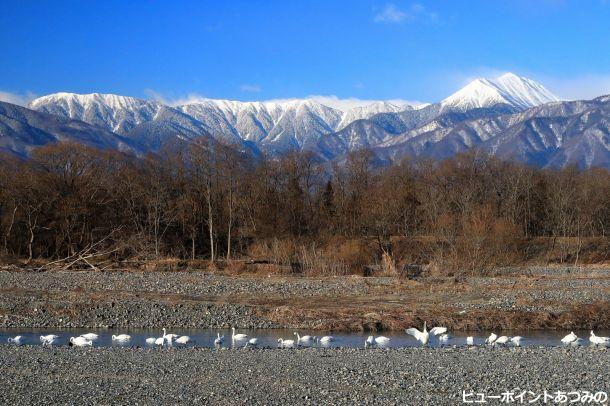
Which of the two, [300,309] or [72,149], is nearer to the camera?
[300,309]

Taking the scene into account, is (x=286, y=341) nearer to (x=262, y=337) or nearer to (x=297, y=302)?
(x=262, y=337)

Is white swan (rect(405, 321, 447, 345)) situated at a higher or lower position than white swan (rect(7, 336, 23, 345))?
lower

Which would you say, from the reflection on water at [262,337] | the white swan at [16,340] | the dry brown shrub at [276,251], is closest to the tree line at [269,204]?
the dry brown shrub at [276,251]

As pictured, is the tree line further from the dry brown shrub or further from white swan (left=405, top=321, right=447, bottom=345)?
white swan (left=405, top=321, right=447, bottom=345)

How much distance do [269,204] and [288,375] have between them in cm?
4684

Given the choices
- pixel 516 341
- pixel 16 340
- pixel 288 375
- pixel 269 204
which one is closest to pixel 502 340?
pixel 516 341

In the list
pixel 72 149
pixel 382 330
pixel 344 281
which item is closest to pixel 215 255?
pixel 72 149

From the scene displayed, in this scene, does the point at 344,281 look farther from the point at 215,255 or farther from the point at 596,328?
the point at 215,255

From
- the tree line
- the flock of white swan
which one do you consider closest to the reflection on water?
the flock of white swan

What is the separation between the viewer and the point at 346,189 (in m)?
68.4

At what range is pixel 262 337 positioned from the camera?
79.6ft

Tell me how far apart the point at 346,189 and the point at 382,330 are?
42.6 metres

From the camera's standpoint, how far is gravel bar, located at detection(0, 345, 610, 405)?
13547 millimetres

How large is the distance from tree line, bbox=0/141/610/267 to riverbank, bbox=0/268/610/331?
8.64 meters
